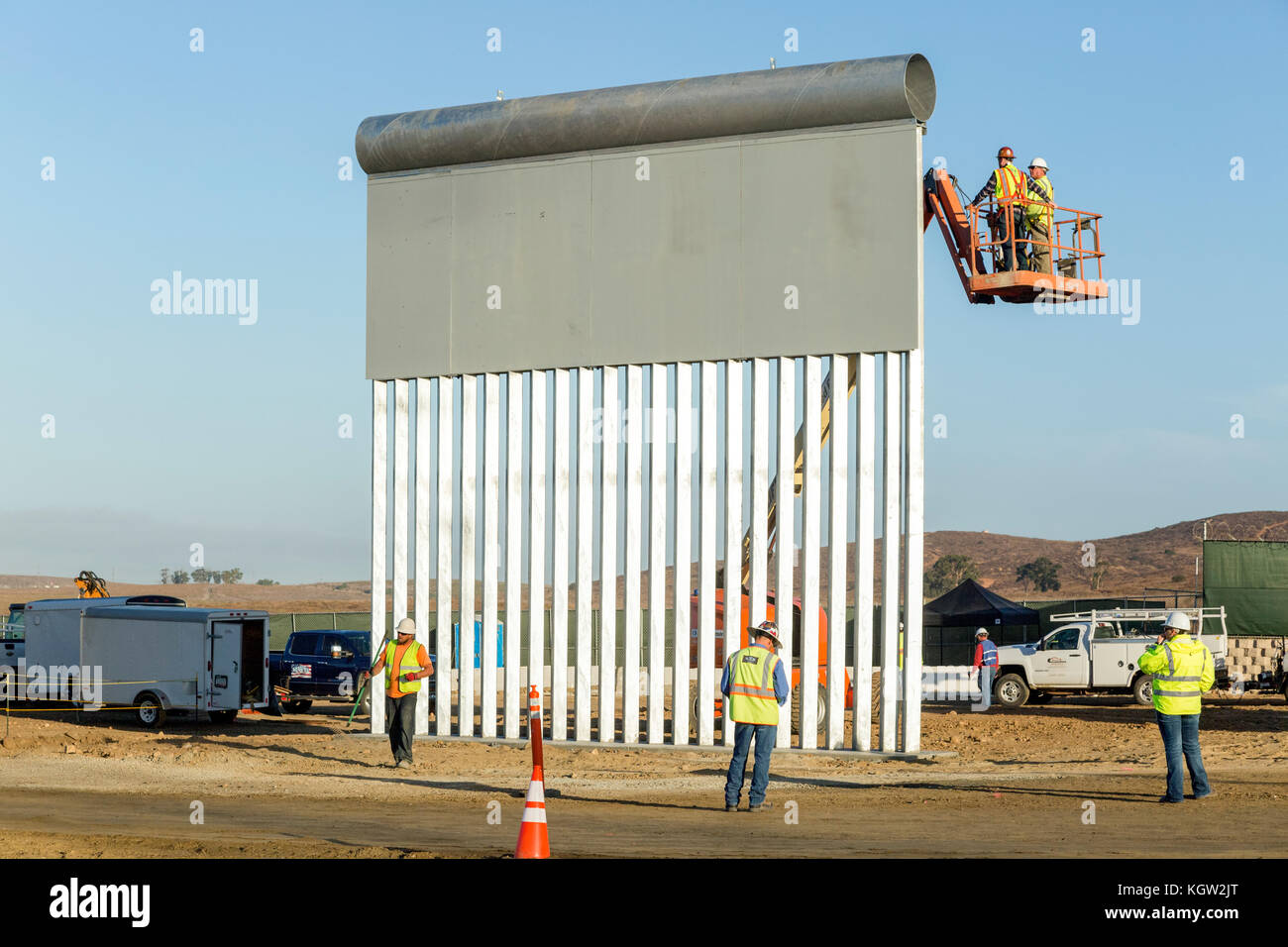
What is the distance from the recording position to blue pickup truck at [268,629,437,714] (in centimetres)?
3089

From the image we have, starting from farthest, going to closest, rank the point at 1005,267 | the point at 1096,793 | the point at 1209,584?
the point at 1209,584, the point at 1005,267, the point at 1096,793

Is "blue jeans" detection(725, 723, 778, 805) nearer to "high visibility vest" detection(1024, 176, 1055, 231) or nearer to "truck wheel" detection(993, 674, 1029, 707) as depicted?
"high visibility vest" detection(1024, 176, 1055, 231)

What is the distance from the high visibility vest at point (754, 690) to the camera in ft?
46.0

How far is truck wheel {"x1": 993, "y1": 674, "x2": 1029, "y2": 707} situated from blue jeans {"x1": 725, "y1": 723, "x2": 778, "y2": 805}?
58.8ft

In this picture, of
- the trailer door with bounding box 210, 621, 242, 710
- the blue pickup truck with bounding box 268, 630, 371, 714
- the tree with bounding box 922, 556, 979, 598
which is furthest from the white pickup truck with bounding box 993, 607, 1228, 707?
the tree with bounding box 922, 556, 979, 598

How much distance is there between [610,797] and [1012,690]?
1734 cm

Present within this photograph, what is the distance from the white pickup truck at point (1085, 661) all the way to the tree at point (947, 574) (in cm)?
7095

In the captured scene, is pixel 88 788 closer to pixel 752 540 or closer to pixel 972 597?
pixel 752 540

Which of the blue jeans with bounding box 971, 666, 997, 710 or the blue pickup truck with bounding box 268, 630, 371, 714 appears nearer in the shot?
the blue jeans with bounding box 971, 666, 997, 710

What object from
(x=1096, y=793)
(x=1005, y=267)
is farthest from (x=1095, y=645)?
(x=1096, y=793)

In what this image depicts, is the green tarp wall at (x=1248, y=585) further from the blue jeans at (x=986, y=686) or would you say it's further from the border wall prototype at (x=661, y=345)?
the border wall prototype at (x=661, y=345)
